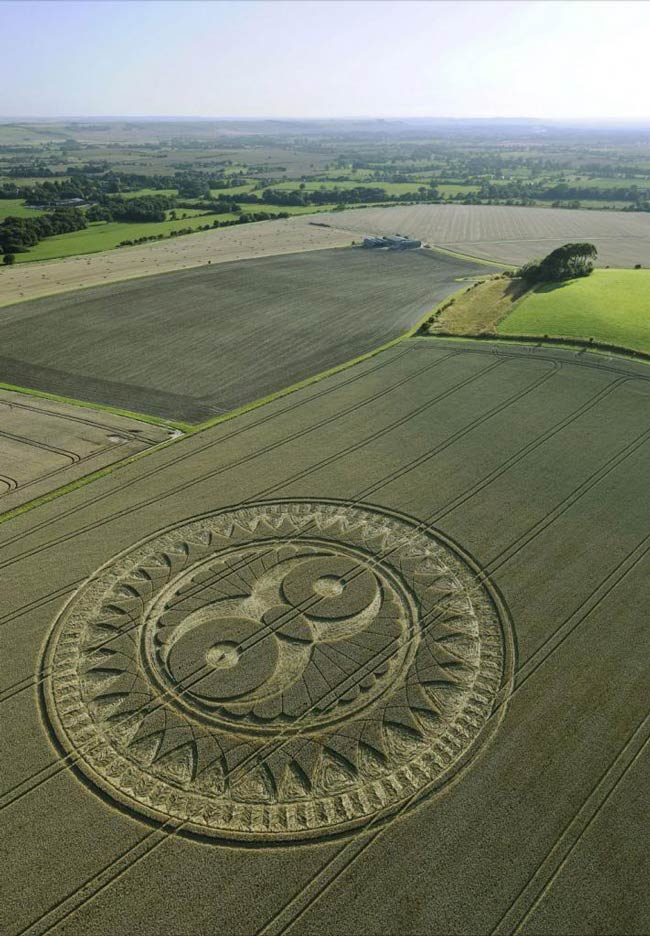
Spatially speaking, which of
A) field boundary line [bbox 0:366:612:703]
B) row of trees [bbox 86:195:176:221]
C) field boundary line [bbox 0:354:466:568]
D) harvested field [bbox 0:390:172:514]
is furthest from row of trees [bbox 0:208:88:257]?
field boundary line [bbox 0:366:612:703]

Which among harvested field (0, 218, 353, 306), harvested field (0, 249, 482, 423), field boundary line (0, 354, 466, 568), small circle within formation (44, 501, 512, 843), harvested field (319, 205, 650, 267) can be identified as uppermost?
harvested field (319, 205, 650, 267)

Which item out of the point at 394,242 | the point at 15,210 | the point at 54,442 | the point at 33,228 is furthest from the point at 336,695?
the point at 15,210

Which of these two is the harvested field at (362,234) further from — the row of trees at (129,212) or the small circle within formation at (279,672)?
the small circle within formation at (279,672)

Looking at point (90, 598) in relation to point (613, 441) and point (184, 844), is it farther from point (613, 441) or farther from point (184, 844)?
point (613, 441)

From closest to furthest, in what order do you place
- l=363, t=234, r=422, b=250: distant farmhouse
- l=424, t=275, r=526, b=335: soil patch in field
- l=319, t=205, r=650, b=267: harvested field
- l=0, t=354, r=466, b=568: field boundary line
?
l=0, t=354, r=466, b=568: field boundary line → l=424, t=275, r=526, b=335: soil patch in field → l=319, t=205, r=650, b=267: harvested field → l=363, t=234, r=422, b=250: distant farmhouse

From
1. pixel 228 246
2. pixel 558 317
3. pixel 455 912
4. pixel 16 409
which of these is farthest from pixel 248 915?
pixel 228 246

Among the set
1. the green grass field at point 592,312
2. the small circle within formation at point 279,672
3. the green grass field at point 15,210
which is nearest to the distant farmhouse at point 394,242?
the green grass field at point 592,312

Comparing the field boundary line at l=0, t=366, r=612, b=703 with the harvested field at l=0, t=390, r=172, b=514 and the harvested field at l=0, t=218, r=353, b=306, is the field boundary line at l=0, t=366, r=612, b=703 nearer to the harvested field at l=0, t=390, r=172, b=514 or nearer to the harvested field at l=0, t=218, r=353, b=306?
the harvested field at l=0, t=390, r=172, b=514

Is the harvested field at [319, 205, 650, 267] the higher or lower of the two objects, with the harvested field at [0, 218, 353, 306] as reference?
higher
